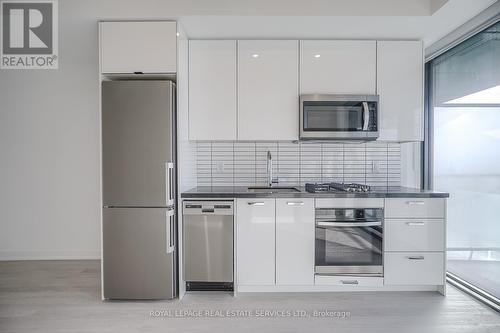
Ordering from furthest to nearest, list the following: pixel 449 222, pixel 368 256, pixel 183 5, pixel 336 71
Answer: pixel 449 222 → pixel 336 71 → pixel 368 256 → pixel 183 5

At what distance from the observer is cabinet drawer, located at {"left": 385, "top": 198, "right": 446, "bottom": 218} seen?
2.67m

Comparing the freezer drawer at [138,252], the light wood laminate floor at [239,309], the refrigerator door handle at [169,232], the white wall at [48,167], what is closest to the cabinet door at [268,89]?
the refrigerator door handle at [169,232]

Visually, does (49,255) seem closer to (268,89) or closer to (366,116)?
(268,89)


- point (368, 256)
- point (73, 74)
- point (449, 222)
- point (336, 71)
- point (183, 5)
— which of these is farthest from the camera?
point (73, 74)

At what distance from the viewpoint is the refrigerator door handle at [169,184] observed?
8.18 feet

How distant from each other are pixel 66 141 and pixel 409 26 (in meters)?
4.15

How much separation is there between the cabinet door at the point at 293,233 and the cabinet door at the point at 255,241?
0.06 metres

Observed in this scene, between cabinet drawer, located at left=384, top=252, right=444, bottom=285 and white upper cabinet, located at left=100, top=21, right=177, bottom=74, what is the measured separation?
8.52 ft

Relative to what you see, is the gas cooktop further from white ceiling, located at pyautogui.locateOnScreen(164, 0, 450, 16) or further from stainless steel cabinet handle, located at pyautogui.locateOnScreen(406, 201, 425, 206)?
white ceiling, located at pyautogui.locateOnScreen(164, 0, 450, 16)

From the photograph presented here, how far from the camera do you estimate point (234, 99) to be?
2963 millimetres

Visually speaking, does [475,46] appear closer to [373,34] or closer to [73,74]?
[373,34]

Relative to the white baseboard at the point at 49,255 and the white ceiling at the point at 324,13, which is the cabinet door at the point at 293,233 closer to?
the white ceiling at the point at 324,13

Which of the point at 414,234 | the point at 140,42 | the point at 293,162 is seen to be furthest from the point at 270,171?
the point at 140,42

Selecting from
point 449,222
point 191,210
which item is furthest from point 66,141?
point 449,222
